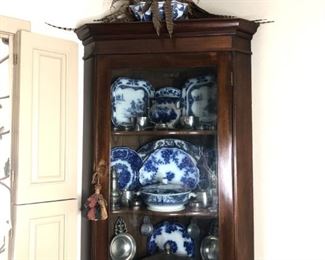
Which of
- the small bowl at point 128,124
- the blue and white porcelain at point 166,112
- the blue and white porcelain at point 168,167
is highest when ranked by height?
the blue and white porcelain at point 166,112

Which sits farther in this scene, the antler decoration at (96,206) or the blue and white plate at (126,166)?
the blue and white plate at (126,166)

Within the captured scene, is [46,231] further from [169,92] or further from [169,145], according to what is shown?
[169,92]

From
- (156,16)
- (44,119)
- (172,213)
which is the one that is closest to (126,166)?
(172,213)

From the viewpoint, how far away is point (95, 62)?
1.55 m

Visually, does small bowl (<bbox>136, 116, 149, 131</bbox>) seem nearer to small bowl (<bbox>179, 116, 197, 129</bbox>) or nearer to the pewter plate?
small bowl (<bbox>179, 116, 197, 129</bbox>)

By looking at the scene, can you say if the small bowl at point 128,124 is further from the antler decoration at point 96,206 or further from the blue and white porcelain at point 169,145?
the antler decoration at point 96,206

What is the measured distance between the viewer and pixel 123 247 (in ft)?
Answer: 5.19

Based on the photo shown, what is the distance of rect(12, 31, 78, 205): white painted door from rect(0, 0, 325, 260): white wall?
0.37 ft

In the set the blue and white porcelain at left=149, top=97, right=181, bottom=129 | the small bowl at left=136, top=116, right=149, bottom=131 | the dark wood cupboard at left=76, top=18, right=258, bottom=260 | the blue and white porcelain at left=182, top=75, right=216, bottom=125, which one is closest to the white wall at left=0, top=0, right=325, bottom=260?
the dark wood cupboard at left=76, top=18, right=258, bottom=260

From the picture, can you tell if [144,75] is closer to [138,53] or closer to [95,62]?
[138,53]

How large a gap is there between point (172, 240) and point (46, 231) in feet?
1.63

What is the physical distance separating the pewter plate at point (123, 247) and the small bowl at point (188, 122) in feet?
1.60

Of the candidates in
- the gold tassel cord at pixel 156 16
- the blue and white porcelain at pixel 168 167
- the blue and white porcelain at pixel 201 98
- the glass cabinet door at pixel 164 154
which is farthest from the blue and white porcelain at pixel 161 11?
the blue and white porcelain at pixel 168 167

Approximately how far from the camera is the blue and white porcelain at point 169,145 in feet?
5.13
